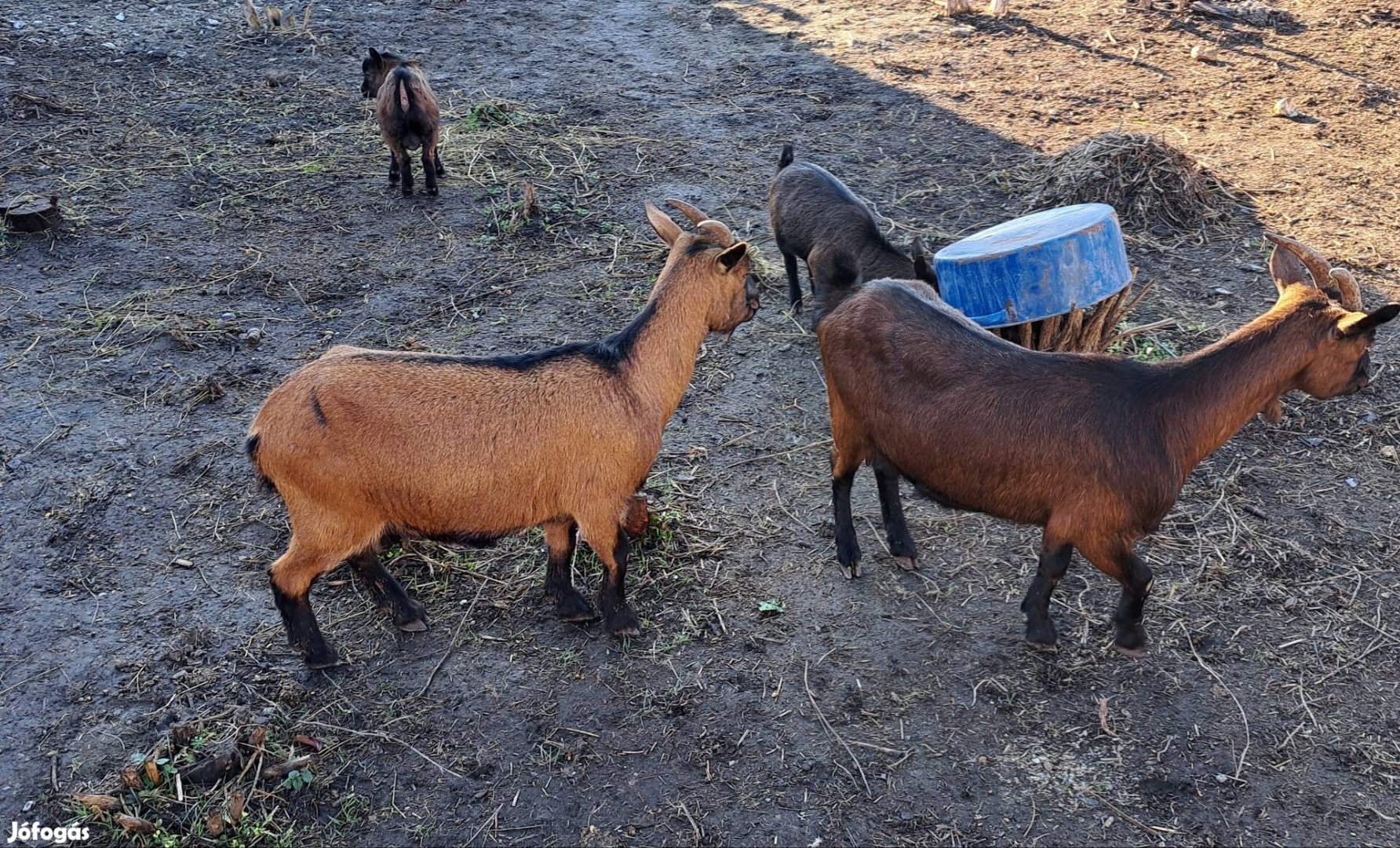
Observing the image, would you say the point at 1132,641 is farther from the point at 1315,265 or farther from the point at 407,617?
the point at 407,617

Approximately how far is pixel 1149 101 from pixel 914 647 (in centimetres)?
710

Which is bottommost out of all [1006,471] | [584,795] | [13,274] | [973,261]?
[584,795]

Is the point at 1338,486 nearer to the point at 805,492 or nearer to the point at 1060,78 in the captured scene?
the point at 805,492

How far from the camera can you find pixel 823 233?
673cm

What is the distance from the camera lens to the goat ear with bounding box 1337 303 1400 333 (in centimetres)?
389

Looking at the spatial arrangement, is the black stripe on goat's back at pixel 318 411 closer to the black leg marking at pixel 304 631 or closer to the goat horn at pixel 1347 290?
the black leg marking at pixel 304 631

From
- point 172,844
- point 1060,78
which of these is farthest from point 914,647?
point 1060,78

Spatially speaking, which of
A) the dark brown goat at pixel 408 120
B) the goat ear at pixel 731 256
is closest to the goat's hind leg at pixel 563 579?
the goat ear at pixel 731 256

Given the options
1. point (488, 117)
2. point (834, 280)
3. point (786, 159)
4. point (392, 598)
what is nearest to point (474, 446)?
point (392, 598)

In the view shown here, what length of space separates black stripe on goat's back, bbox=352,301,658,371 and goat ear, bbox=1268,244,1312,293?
2610 millimetres

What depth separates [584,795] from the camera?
3924 millimetres

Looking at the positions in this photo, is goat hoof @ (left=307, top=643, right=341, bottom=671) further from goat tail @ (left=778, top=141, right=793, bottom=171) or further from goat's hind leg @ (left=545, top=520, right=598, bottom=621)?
goat tail @ (left=778, top=141, right=793, bottom=171)

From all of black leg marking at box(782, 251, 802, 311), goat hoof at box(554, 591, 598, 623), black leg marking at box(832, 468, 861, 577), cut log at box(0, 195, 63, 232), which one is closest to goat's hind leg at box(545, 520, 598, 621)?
goat hoof at box(554, 591, 598, 623)

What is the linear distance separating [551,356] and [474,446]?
1.66 feet
